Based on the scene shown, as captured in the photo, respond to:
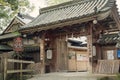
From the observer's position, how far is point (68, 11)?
1731 cm

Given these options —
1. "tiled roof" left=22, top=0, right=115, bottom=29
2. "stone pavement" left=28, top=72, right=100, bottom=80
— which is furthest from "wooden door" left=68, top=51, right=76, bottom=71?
"stone pavement" left=28, top=72, right=100, bottom=80

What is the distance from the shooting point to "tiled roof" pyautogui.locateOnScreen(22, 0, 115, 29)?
14922 millimetres

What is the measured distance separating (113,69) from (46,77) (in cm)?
440

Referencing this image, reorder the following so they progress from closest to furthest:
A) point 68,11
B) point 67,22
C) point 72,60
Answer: point 67,22, point 68,11, point 72,60

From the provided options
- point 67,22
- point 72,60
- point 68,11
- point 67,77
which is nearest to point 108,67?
point 67,77

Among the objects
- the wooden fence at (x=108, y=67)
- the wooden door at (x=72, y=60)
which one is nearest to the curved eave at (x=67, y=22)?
the wooden fence at (x=108, y=67)

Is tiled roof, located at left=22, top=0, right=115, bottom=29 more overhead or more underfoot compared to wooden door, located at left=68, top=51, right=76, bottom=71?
more overhead

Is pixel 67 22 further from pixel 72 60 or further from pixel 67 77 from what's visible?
pixel 72 60

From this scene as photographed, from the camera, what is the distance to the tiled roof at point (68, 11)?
14.9m

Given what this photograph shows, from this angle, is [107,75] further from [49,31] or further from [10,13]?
[10,13]

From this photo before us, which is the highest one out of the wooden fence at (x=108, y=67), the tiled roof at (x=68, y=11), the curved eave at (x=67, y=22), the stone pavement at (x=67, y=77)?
the tiled roof at (x=68, y=11)

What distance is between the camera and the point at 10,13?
24.1 metres

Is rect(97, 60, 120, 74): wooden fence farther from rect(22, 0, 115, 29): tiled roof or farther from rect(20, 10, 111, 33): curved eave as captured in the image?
rect(22, 0, 115, 29): tiled roof

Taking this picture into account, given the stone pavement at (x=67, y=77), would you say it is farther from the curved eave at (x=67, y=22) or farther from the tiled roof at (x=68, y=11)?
the tiled roof at (x=68, y=11)
